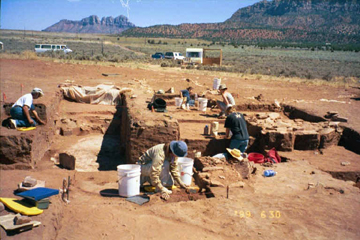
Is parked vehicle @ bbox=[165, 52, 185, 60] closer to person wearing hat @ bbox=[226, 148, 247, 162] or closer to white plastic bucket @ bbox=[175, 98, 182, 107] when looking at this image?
Answer: white plastic bucket @ bbox=[175, 98, 182, 107]

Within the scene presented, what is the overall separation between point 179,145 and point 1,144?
13.4 feet

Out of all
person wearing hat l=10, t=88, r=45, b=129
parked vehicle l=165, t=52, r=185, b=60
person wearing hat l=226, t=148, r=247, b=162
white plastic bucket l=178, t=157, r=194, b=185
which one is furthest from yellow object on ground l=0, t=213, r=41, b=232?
parked vehicle l=165, t=52, r=185, b=60

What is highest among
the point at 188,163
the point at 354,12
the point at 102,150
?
the point at 354,12

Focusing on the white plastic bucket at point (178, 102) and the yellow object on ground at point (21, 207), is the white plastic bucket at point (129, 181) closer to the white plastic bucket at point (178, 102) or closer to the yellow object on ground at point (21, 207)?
the yellow object on ground at point (21, 207)

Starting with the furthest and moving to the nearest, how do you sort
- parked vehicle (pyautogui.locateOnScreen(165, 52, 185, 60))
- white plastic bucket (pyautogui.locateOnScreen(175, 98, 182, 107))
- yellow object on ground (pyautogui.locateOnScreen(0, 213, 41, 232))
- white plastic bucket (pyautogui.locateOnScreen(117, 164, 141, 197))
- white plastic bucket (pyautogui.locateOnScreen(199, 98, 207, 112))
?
parked vehicle (pyautogui.locateOnScreen(165, 52, 185, 60))
white plastic bucket (pyautogui.locateOnScreen(175, 98, 182, 107))
white plastic bucket (pyautogui.locateOnScreen(199, 98, 207, 112))
white plastic bucket (pyautogui.locateOnScreen(117, 164, 141, 197))
yellow object on ground (pyautogui.locateOnScreen(0, 213, 41, 232))

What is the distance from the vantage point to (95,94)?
13.2 metres

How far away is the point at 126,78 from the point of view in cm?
1881

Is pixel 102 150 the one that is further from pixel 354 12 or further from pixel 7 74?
pixel 354 12

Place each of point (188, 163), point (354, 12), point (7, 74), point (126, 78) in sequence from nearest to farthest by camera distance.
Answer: point (188, 163) → point (7, 74) → point (126, 78) → point (354, 12)

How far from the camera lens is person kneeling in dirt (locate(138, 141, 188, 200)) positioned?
226 inches

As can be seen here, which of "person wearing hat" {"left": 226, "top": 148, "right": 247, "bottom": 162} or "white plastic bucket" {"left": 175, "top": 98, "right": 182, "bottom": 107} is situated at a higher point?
"white plastic bucket" {"left": 175, "top": 98, "right": 182, "bottom": 107}

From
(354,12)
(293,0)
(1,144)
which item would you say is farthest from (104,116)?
(293,0)

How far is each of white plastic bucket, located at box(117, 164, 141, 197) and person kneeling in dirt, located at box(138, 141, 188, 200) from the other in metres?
0.29

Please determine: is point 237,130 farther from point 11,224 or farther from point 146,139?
point 11,224
